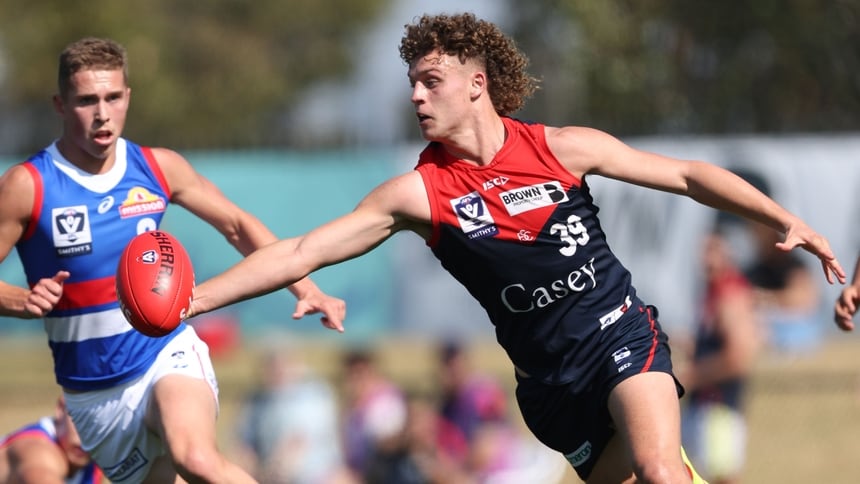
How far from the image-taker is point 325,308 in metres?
5.55

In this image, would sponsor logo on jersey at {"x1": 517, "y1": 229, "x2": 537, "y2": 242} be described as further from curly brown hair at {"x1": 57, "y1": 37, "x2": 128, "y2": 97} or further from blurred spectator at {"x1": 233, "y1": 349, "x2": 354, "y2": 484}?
blurred spectator at {"x1": 233, "y1": 349, "x2": 354, "y2": 484}

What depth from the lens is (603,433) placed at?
17.6ft

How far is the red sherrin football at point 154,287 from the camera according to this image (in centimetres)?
471

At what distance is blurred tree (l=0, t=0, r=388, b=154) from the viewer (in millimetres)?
25922

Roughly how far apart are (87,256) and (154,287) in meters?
0.99

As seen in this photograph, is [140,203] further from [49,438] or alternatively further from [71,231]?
[49,438]

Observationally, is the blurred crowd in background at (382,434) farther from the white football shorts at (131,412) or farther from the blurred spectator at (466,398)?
the white football shorts at (131,412)

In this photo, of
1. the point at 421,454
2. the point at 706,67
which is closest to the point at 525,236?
the point at 421,454

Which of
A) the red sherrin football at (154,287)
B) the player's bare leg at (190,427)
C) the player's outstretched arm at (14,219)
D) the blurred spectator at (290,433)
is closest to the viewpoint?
the red sherrin football at (154,287)

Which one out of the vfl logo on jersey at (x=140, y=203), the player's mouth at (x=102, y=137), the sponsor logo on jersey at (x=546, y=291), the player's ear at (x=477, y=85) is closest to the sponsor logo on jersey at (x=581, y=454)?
the sponsor logo on jersey at (x=546, y=291)

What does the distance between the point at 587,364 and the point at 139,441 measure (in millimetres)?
1949

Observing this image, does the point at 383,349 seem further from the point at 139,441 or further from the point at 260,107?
the point at 260,107

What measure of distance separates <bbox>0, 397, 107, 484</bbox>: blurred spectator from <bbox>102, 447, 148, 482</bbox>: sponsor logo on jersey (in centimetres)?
56

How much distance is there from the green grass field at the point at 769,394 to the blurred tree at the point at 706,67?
10.9 ft
